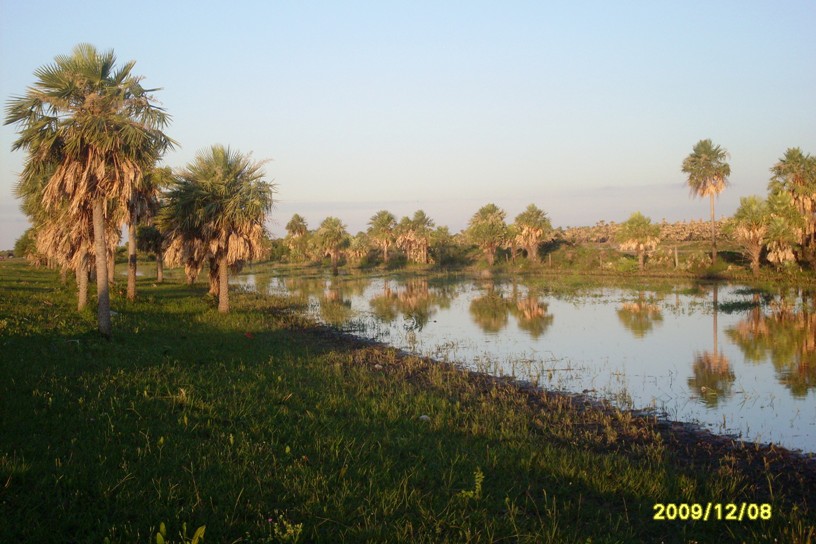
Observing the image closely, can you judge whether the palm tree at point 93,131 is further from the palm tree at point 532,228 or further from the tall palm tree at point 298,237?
the tall palm tree at point 298,237

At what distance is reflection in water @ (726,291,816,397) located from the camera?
1622 cm

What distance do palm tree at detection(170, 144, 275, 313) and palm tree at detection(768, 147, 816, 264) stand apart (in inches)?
1838

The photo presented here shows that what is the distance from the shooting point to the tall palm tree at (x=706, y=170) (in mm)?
61219

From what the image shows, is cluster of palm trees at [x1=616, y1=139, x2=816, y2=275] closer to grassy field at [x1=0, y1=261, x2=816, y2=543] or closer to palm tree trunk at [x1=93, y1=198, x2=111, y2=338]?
grassy field at [x1=0, y1=261, x2=816, y2=543]

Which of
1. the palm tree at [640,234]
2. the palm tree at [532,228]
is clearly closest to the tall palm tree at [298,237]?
the palm tree at [532,228]

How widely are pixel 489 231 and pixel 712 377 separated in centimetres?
6457

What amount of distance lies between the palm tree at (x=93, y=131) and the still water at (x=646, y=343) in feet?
36.7

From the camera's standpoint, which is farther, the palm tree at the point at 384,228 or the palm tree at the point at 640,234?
the palm tree at the point at 384,228

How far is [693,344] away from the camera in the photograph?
21875 millimetres

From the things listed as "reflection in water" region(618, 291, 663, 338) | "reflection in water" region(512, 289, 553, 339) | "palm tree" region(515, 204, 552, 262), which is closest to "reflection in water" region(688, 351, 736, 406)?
"reflection in water" region(618, 291, 663, 338)

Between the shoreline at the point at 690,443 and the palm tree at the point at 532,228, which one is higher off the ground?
the palm tree at the point at 532,228

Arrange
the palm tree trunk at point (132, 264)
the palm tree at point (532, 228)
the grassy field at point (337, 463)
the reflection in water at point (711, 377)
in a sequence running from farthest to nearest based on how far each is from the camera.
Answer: the palm tree at point (532, 228), the palm tree trunk at point (132, 264), the reflection in water at point (711, 377), the grassy field at point (337, 463)
